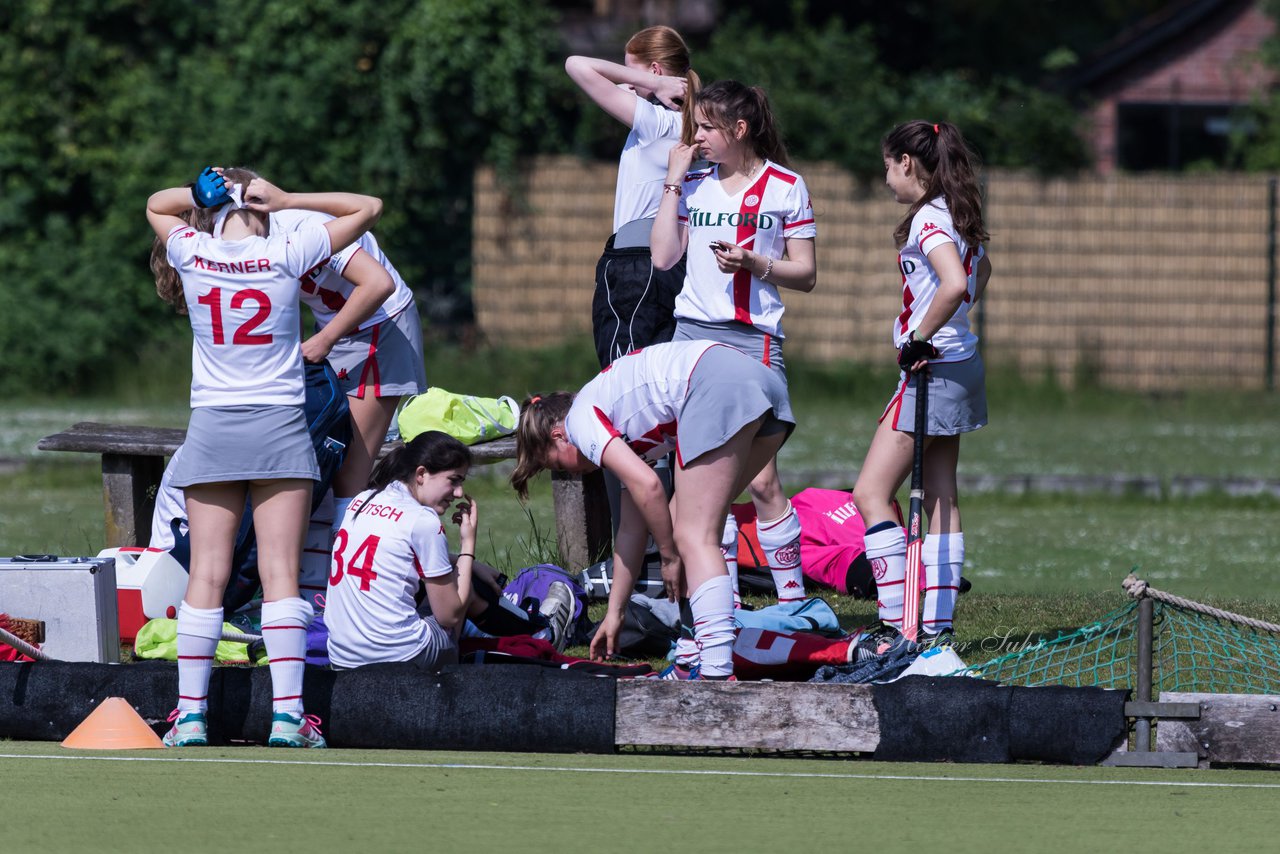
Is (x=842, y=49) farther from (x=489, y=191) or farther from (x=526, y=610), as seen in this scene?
(x=526, y=610)

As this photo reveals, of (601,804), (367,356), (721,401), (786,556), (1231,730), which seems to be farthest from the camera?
(786,556)

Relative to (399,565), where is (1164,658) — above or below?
below

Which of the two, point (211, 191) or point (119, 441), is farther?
point (119, 441)

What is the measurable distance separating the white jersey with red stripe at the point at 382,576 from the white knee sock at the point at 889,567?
1.59m

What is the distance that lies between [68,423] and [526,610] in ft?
39.5

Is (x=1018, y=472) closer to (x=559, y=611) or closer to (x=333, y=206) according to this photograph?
(x=559, y=611)

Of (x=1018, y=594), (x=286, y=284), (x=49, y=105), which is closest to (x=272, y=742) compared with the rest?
(x=286, y=284)

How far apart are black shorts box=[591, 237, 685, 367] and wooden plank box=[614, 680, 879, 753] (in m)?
2.18

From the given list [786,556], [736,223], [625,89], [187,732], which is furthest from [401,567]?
[625,89]

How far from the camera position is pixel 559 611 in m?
7.79

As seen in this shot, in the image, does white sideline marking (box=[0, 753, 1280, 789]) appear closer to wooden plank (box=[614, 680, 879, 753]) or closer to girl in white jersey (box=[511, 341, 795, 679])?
wooden plank (box=[614, 680, 879, 753])

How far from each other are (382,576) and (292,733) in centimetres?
70

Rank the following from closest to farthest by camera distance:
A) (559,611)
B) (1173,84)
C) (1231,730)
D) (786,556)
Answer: (1231,730) < (559,611) < (786,556) < (1173,84)

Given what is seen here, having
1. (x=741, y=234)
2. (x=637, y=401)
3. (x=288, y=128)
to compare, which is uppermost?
(x=288, y=128)
